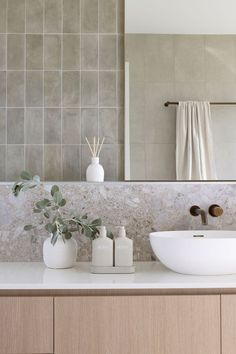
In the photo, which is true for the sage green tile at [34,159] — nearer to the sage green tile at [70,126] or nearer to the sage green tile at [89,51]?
the sage green tile at [70,126]

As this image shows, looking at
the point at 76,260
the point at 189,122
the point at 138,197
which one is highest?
the point at 189,122

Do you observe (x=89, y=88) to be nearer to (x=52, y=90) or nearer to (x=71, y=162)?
(x=52, y=90)

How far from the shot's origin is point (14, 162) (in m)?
2.21

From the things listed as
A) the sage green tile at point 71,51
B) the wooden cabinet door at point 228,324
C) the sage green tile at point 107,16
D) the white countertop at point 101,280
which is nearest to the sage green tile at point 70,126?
the sage green tile at point 71,51

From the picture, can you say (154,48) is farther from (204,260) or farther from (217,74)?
(204,260)

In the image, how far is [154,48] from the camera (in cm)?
222

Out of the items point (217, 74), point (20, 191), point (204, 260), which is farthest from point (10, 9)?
point (204, 260)

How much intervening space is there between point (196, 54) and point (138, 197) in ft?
2.51

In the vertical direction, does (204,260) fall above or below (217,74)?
below

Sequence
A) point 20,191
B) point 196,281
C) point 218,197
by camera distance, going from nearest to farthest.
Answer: point 196,281 → point 20,191 → point 218,197

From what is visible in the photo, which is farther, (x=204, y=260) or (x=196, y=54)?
(x=196, y=54)

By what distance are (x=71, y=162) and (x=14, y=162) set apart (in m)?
0.28

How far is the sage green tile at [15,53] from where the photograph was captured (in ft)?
7.32

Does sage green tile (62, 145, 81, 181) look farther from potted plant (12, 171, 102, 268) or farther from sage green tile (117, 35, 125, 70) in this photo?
sage green tile (117, 35, 125, 70)
